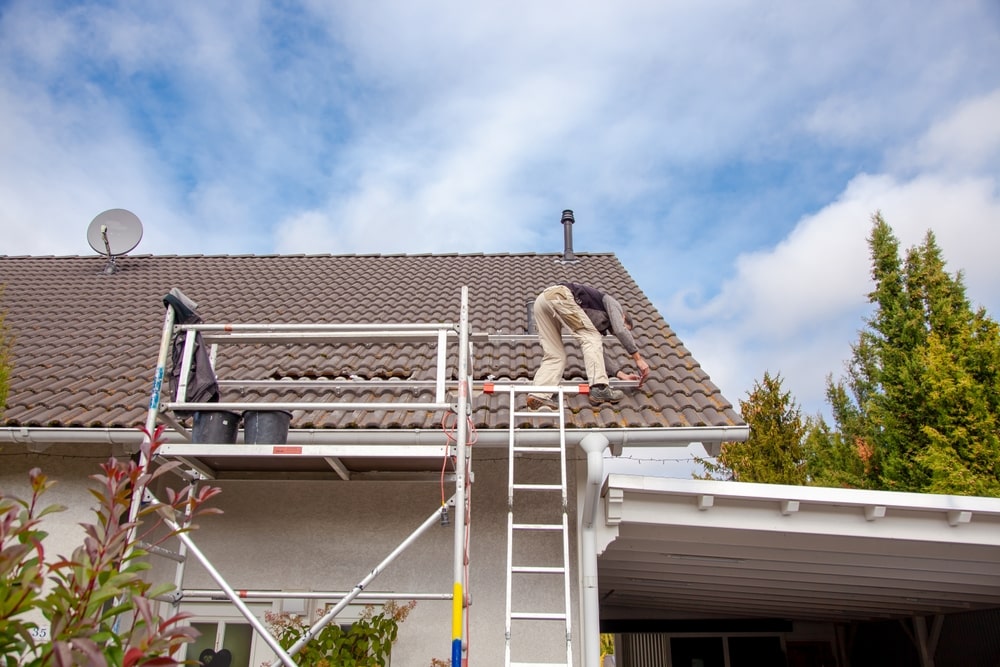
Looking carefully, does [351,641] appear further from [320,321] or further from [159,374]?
[320,321]

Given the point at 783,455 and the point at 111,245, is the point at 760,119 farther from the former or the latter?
the point at 111,245

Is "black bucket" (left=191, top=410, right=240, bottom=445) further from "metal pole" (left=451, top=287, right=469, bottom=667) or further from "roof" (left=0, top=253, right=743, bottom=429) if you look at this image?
"metal pole" (left=451, top=287, right=469, bottom=667)

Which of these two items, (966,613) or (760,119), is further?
(760,119)

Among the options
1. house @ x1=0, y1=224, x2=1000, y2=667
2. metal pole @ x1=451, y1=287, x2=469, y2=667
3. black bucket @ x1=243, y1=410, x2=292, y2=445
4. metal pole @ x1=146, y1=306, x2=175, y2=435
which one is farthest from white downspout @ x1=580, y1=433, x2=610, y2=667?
metal pole @ x1=146, y1=306, x2=175, y2=435

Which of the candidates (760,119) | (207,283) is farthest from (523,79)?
(207,283)

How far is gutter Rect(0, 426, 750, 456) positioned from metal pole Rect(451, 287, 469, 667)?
462 mm

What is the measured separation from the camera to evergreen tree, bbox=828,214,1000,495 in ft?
39.2

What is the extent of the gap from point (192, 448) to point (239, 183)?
6505 millimetres

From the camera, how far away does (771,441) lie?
14461 millimetres

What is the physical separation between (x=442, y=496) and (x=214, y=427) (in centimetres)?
153

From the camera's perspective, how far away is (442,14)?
7645 mm

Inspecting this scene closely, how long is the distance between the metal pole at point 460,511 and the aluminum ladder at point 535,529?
0.49 metres

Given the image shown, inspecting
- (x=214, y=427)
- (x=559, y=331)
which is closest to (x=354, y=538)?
(x=214, y=427)

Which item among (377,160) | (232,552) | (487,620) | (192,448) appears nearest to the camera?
(192,448)
